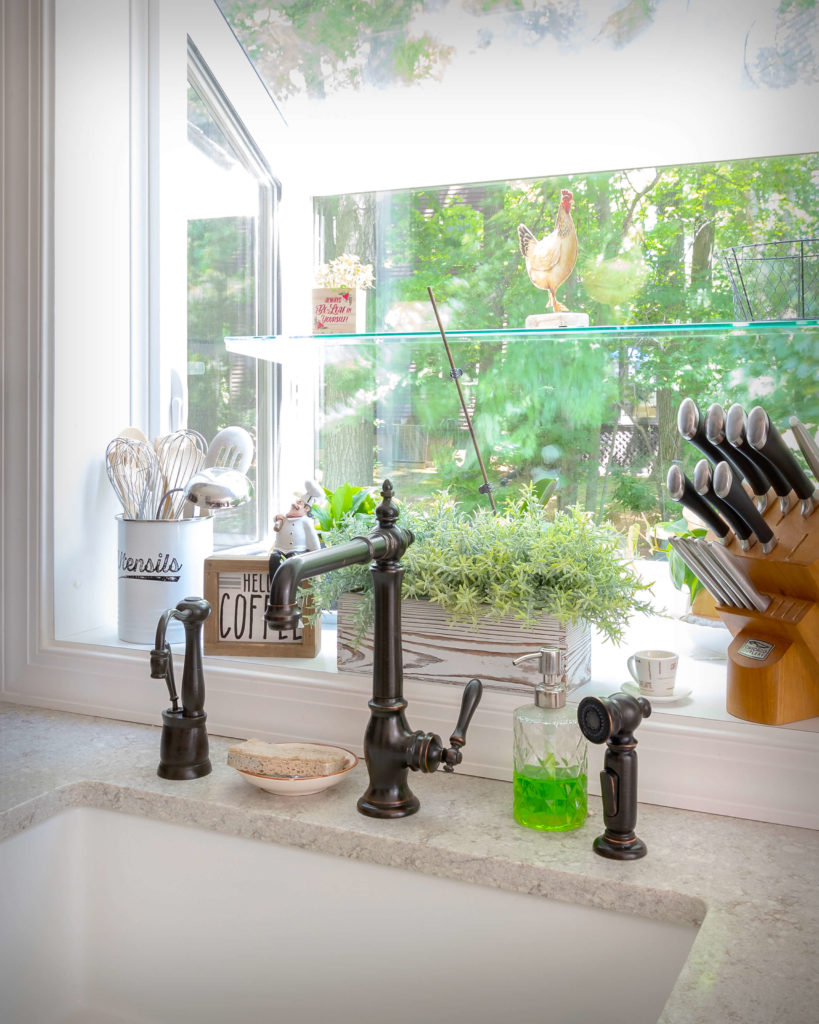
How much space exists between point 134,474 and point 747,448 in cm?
88

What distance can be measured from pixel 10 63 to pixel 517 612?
110 centimetres

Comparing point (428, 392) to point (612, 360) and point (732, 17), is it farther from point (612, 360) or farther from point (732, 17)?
point (732, 17)

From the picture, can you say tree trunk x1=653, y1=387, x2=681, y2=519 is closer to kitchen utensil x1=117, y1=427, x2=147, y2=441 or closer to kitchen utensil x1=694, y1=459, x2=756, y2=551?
kitchen utensil x1=694, y1=459, x2=756, y2=551

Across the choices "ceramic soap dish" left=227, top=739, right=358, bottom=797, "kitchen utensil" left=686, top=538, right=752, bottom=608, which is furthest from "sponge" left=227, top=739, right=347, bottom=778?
"kitchen utensil" left=686, top=538, right=752, bottom=608

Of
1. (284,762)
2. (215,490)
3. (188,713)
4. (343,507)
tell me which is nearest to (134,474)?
(215,490)

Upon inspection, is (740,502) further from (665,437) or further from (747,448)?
(665,437)

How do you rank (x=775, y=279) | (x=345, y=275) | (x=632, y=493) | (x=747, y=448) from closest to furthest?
(x=747, y=448)
(x=775, y=279)
(x=632, y=493)
(x=345, y=275)

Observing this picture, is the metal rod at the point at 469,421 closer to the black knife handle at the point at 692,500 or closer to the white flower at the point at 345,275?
the white flower at the point at 345,275

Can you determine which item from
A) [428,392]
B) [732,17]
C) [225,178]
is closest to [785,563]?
[428,392]

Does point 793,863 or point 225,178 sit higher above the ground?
point 225,178

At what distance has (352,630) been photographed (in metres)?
1.18

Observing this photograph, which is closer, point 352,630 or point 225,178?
point 352,630

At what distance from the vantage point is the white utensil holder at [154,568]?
1.34 metres

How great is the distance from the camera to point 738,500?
0.96 meters
